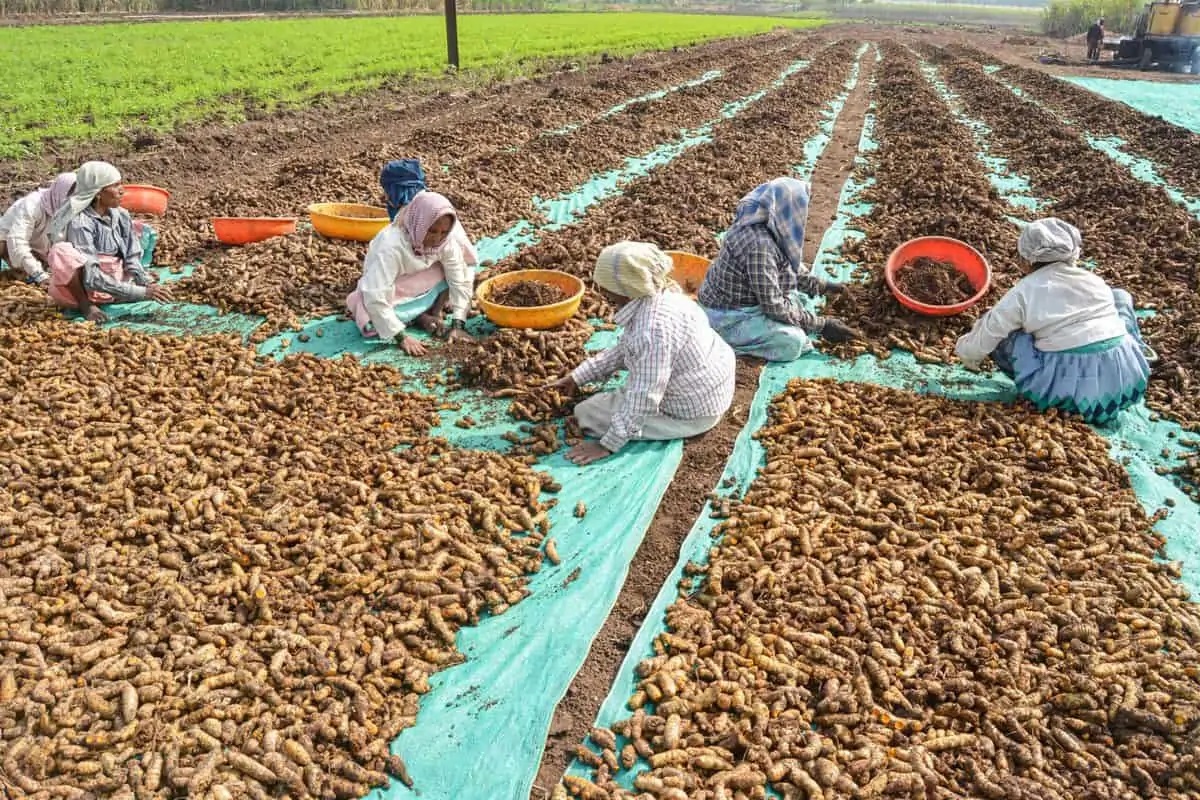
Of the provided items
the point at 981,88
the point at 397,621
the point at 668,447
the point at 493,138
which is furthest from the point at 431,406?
the point at 981,88

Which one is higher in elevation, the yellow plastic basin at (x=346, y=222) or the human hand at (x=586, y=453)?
the yellow plastic basin at (x=346, y=222)

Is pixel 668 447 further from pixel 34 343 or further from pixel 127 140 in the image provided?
pixel 127 140

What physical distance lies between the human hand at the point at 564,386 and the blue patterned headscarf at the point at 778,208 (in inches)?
78.4

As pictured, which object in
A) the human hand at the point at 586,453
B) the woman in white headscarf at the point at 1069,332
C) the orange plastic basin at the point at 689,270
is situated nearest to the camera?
the human hand at the point at 586,453

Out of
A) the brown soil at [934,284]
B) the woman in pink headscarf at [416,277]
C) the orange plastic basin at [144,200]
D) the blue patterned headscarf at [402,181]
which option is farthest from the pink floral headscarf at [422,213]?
the orange plastic basin at [144,200]

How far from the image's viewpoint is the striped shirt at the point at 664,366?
5.09 m

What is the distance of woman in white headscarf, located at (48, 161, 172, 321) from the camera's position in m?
7.18

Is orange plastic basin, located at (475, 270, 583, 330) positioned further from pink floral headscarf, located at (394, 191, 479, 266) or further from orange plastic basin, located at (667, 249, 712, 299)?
orange plastic basin, located at (667, 249, 712, 299)

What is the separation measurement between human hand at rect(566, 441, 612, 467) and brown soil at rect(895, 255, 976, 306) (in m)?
3.70

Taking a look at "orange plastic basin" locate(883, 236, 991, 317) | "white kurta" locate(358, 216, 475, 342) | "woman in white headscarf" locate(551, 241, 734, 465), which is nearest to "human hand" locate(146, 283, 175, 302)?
"white kurta" locate(358, 216, 475, 342)

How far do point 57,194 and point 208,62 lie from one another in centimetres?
1809

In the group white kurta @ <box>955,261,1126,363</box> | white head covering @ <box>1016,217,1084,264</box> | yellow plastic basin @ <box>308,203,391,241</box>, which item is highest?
white head covering @ <box>1016,217,1084,264</box>

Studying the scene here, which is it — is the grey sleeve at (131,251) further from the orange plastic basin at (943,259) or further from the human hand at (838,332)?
the orange plastic basin at (943,259)

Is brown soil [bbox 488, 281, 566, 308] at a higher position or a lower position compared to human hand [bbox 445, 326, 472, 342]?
higher
